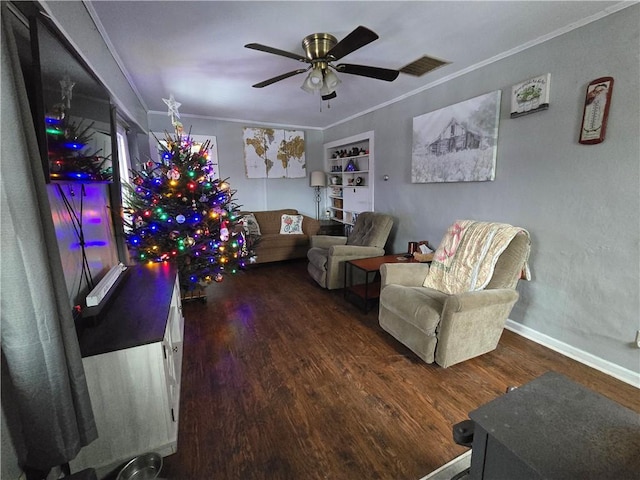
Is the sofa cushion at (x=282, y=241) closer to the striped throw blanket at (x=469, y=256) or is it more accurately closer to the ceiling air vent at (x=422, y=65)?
the striped throw blanket at (x=469, y=256)

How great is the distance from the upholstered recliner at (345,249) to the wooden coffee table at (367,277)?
0.38 ft

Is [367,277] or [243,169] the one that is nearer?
[367,277]

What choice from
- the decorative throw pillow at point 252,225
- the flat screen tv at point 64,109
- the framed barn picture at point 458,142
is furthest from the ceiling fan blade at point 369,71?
the decorative throw pillow at point 252,225

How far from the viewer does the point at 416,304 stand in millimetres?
2053

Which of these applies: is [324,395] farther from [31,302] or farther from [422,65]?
[422,65]

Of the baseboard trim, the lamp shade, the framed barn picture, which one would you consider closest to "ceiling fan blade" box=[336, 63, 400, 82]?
the framed barn picture

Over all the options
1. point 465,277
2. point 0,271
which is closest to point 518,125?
point 465,277

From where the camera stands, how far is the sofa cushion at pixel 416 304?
1941mm

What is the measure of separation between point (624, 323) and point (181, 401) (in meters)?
2.91

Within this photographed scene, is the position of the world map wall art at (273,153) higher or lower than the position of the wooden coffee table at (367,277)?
higher

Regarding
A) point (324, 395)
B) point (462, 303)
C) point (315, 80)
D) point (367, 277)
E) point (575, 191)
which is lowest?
point (324, 395)

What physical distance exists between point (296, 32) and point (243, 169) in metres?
3.25

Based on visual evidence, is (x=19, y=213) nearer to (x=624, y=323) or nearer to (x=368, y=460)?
(x=368, y=460)

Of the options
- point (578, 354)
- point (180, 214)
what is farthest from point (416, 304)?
point (180, 214)
